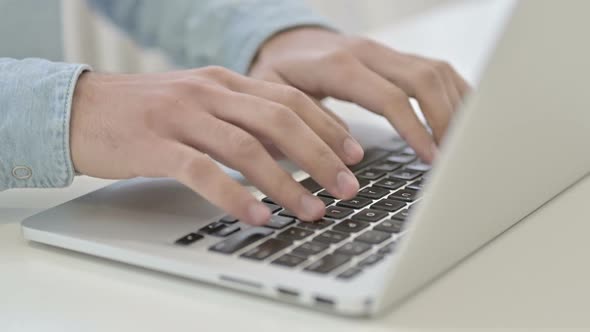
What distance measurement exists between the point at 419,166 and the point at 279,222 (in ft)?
0.65

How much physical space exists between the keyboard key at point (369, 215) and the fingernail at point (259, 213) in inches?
2.4

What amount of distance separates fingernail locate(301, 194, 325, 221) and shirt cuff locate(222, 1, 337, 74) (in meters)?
0.45

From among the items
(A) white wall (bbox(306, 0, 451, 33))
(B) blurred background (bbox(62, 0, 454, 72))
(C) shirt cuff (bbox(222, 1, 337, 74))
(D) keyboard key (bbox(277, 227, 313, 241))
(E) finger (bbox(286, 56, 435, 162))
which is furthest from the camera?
(A) white wall (bbox(306, 0, 451, 33))

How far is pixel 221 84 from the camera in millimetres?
662

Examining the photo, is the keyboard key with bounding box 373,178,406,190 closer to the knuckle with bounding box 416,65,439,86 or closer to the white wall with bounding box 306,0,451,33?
the knuckle with bounding box 416,65,439,86

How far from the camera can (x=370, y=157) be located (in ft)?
2.31

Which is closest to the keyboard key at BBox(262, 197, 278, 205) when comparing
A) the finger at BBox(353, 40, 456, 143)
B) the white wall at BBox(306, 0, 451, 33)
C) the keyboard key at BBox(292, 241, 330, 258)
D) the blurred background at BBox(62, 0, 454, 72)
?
the keyboard key at BBox(292, 241, 330, 258)

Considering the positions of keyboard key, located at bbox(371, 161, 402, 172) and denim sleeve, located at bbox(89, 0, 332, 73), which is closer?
keyboard key, located at bbox(371, 161, 402, 172)

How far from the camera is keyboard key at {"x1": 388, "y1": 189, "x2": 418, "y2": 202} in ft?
1.88

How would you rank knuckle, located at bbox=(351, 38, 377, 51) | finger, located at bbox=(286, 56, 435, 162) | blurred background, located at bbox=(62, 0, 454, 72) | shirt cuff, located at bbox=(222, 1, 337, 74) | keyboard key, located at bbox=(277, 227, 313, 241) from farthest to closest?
blurred background, located at bbox=(62, 0, 454, 72)
shirt cuff, located at bbox=(222, 1, 337, 74)
knuckle, located at bbox=(351, 38, 377, 51)
finger, located at bbox=(286, 56, 435, 162)
keyboard key, located at bbox=(277, 227, 313, 241)

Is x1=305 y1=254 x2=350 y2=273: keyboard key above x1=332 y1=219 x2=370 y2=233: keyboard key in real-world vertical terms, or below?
above

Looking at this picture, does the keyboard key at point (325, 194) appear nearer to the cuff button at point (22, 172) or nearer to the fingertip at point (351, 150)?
the fingertip at point (351, 150)

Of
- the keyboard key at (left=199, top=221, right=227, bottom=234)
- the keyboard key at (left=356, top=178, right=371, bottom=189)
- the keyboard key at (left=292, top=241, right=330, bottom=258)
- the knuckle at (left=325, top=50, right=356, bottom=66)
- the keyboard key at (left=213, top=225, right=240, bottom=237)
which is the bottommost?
the keyboard key at (left=199, top=221, right=227, bottom=234)

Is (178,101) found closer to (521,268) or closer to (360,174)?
(360,174)
